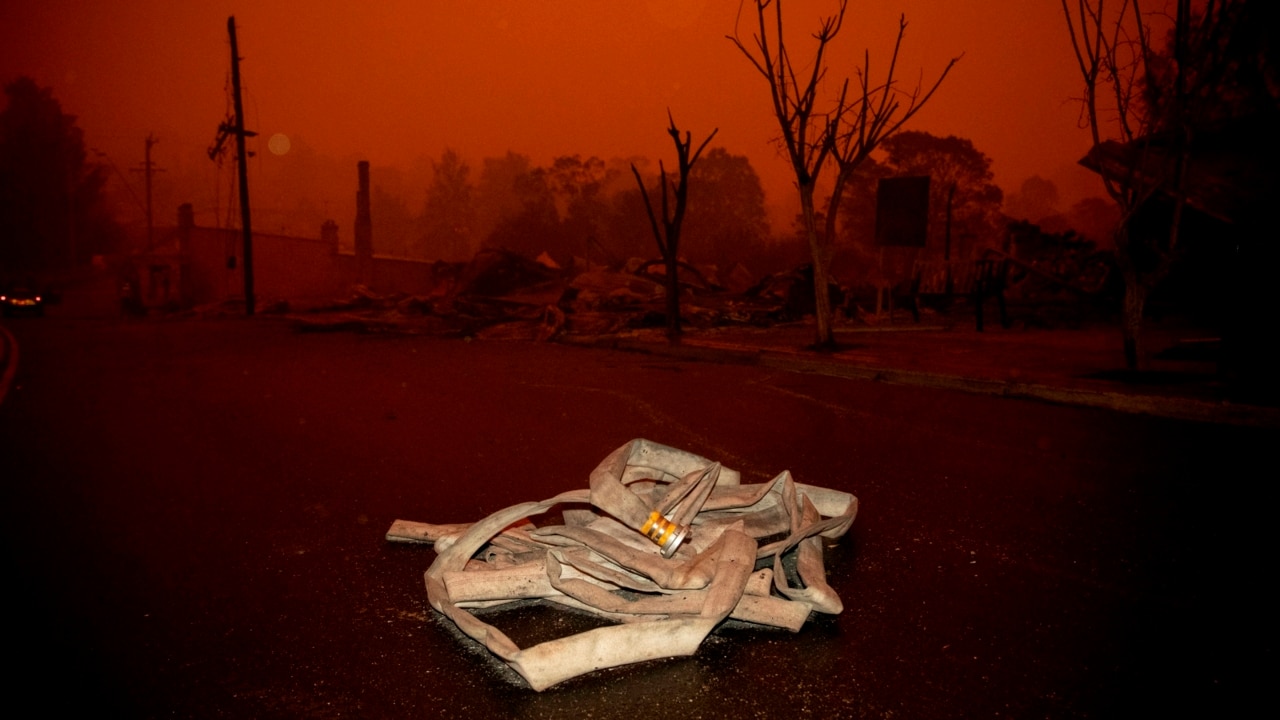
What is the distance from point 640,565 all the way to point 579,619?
1.06 feet

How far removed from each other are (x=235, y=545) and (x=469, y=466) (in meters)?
1.86

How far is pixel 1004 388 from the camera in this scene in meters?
9.00

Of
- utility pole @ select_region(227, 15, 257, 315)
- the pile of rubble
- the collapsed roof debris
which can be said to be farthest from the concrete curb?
utility pole @ select_region(227, 15, 257, 315)

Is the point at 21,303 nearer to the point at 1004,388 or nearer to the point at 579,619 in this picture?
the point at 1004,388

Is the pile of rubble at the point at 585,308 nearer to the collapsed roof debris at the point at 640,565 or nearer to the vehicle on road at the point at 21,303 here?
the collapsed roof debris at the point at 640,565

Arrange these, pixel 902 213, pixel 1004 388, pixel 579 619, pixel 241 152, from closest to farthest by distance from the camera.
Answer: pixel 579 619
pixel 1004 388
pixel 902 213
pixel 241 152

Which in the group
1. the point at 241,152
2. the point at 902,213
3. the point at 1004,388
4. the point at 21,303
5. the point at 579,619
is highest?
the point at 241,152

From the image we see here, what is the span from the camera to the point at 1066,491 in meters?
4.99

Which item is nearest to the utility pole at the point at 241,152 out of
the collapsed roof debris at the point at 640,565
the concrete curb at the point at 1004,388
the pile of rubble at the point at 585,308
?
the pile of rubble at the point at 585,308

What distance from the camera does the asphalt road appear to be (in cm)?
261

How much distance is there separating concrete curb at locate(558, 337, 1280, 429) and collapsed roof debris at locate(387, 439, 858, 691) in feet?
17.2

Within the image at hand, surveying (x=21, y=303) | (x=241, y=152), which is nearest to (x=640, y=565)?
(x=241, y=152)

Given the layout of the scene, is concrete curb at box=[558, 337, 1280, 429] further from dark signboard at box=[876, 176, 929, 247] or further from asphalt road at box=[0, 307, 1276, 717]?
dark signboard at box=[876, 176, 929, 247]

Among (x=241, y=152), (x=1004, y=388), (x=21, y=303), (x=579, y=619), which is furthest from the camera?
(x=21, y=303)
